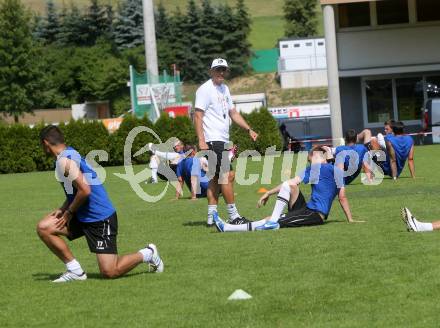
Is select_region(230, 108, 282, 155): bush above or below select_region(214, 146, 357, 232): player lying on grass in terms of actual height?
below

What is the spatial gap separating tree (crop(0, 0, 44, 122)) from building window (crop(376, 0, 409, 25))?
142ft

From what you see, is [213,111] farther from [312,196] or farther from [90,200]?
[90,200]

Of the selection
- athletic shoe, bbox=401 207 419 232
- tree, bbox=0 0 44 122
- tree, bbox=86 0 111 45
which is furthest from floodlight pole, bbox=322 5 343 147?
tree, bbox=86 0 111 45

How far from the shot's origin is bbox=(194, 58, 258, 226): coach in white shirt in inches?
524

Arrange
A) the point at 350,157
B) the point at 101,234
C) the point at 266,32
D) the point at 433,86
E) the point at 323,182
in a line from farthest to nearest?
the point at 266,32
the point at 433,86
the point at 350,157
the point at 323,182
the point at 101,234

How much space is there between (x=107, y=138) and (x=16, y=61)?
41.3m

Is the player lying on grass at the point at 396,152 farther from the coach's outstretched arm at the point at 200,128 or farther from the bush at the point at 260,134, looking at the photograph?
the bush at the point at 260,134

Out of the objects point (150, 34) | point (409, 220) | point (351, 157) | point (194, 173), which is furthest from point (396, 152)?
point (150, 34)

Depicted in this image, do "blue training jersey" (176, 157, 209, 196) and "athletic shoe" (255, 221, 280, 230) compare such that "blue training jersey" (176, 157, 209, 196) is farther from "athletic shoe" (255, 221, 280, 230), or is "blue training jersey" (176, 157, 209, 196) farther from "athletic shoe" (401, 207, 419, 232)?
"athletic shoe" (401, 207, 419, 232)

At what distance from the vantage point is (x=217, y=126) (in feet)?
44.1

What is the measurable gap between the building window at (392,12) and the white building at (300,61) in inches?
1630

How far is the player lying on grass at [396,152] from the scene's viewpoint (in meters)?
21.7

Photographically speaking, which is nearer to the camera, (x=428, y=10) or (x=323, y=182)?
(x=323, y=182)

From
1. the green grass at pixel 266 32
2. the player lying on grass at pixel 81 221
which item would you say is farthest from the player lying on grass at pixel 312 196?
the green grass at pixel 266 32
